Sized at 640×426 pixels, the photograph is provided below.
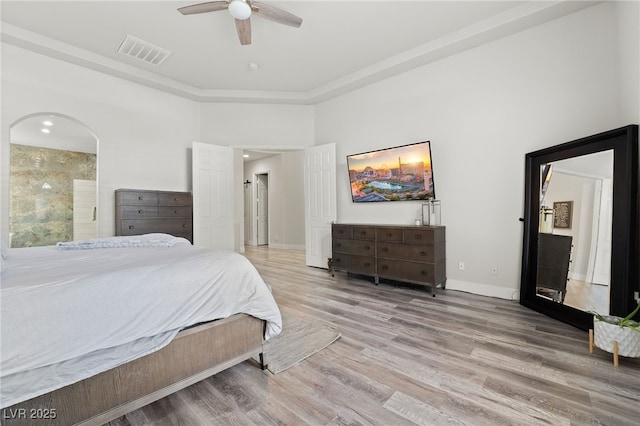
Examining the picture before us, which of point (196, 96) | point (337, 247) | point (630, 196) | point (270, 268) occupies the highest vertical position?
point (196, 96)

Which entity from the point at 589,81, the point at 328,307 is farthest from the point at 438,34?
the point at 328,307

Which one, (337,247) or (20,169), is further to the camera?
(20,169)

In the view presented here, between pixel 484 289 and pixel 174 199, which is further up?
pixel 174 199

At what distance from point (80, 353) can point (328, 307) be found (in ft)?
7.30

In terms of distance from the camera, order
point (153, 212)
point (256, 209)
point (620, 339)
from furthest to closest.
Result: 1. point (256, 209)
2. point (153, 212)
3. point (620, 339)

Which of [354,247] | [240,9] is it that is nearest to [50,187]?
[240,9]

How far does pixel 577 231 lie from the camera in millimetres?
2543

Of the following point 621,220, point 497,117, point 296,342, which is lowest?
point 296,342

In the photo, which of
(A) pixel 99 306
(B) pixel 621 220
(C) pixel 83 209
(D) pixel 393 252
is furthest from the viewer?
(C) pixel 83 209

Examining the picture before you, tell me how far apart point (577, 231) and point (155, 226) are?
16.3ft

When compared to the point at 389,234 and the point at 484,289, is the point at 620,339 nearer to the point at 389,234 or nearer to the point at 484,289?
the point at 484,289

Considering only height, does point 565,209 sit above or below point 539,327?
above

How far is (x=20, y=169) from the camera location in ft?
20.1

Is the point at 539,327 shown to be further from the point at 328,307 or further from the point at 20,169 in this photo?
the point at 20,169
